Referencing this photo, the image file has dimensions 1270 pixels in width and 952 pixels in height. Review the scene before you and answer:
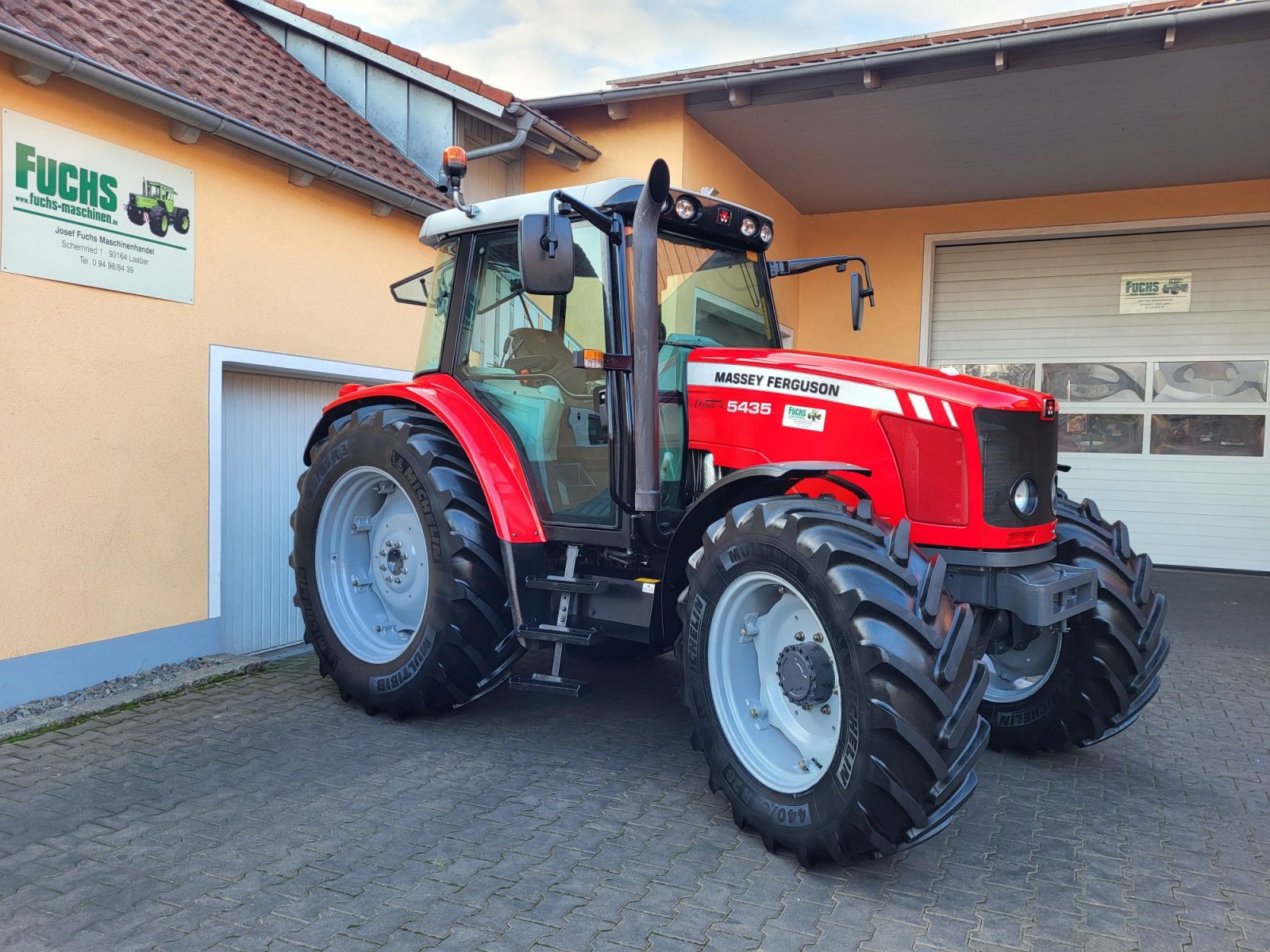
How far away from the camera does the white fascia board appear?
24.2ft

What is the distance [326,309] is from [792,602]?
427cm

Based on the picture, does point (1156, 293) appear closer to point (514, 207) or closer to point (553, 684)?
point (514, 207)

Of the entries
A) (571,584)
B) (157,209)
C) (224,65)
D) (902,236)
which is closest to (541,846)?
(571,584)

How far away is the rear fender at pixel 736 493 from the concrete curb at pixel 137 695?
2665mm

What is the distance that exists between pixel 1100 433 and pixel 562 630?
8.02m

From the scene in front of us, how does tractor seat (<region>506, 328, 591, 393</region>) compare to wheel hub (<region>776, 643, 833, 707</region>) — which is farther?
tractor seat (<region>506, 328, 591, 393</region>)

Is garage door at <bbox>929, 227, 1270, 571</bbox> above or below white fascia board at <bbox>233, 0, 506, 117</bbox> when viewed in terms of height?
below

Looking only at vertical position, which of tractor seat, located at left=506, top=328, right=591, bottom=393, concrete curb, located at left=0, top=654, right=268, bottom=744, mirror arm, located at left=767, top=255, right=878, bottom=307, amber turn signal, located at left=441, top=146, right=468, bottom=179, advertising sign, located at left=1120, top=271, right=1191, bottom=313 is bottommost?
concrete curb, located at left=0, top=654, right=268, bottom=744

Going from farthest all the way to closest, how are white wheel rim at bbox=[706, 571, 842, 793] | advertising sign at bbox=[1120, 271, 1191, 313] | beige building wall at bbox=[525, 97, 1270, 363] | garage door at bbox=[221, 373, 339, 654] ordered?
1. advertising sign at bbox=[1120, 271, 1191, 313]
2. beige building wall at bbox=[525, 97, 1270, 363]
3. garage door at bbox=[221, 373, 339, 654]
4. white wheel rim at bbox=[706, 571, 842, 793]

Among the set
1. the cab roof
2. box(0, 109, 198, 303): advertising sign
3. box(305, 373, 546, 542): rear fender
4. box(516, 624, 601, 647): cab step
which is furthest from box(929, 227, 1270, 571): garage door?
box(0, 109, 198, 303): advertising sign

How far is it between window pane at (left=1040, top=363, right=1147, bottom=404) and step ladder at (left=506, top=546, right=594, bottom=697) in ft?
25.0

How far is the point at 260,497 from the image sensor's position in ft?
20.1

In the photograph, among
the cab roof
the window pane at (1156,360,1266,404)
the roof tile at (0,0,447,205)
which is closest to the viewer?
the cab roof

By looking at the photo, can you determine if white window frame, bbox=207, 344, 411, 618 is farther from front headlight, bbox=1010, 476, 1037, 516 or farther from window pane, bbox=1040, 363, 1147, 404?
window pane, bbox=1040, 363, 1147, 404
